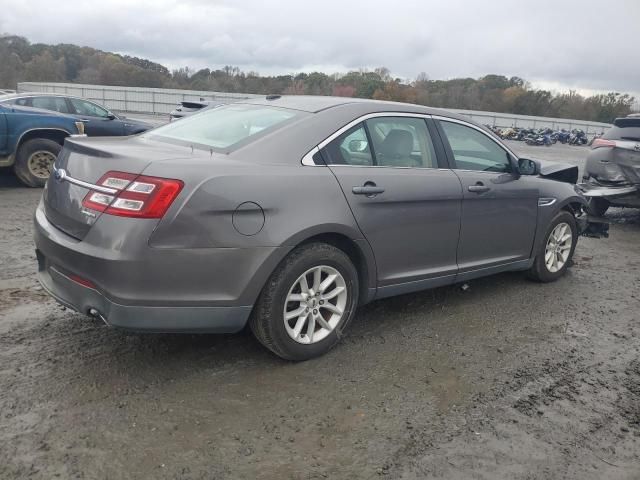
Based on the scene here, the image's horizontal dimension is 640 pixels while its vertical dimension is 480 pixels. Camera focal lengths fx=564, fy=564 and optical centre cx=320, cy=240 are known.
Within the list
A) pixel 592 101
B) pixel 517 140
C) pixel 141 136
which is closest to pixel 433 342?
pixel 141 136

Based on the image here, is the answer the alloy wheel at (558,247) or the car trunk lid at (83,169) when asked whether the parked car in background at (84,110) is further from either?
the alloy wheel at (558,247)

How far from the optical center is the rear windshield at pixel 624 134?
8.14m

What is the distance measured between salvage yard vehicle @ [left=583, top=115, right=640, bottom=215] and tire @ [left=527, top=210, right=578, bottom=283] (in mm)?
3001

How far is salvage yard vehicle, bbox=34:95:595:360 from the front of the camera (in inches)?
115

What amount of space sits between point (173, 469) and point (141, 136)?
2.43 m

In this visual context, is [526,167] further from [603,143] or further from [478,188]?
[603,143]

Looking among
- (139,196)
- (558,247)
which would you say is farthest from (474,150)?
(139,196)

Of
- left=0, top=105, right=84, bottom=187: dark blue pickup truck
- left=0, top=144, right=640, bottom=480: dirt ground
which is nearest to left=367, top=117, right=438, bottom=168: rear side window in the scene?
left=0, top=144, right=640, bottom=480: dirt ground

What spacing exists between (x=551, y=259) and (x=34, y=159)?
25.3 feet

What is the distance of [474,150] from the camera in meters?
4.66

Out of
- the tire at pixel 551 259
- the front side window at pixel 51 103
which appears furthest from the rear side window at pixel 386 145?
the front side window at pixel 51 103

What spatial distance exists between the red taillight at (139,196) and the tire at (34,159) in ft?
21.7

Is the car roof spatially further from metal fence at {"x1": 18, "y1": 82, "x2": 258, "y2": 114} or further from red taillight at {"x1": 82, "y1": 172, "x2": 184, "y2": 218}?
metal fence at {"x1": 18, "y1": 82, "x2": 258, "y2": 114}

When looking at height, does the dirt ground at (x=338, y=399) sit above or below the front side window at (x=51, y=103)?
below
